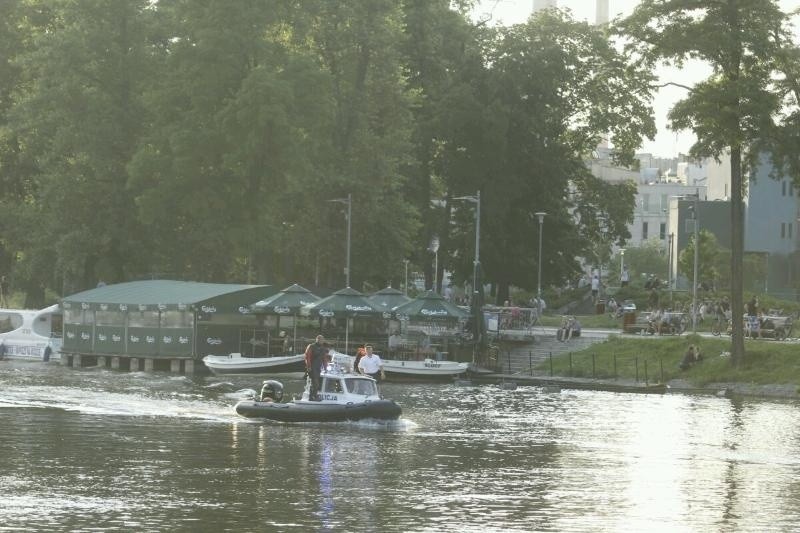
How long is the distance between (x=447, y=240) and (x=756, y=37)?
42.8 meters

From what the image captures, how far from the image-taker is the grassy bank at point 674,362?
216 feet

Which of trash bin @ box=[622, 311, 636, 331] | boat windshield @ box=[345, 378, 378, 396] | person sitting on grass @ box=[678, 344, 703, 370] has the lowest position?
boat windshield @ box=[345, 378, 378, 396]

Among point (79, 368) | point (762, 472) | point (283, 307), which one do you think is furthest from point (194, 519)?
point (79, 368)

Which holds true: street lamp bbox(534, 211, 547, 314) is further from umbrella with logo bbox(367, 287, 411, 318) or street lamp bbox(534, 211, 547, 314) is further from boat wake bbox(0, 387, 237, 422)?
boat wake bbox(0, 387, 237, 422)

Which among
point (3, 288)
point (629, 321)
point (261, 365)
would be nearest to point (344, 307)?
point (261, 365)

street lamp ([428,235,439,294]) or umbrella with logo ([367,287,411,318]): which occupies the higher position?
street lamp ([428,235,439,294])

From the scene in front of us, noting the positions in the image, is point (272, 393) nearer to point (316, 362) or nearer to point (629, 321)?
point (316, 362)

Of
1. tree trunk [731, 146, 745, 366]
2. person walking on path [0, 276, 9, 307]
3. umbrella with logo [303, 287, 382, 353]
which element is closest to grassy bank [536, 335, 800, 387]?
tree trunk [731, 146, 745, 366]

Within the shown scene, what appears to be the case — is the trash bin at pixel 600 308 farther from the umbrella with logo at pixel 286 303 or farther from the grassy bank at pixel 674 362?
the umbrella with logo at pixel 286 303

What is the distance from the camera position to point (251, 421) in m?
47.2

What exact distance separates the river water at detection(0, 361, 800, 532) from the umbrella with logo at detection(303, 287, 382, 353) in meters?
16.2

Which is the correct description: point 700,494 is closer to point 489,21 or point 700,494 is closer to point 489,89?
point 489,89

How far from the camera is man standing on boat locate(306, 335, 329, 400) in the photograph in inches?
1779

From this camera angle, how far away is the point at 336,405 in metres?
45.4
